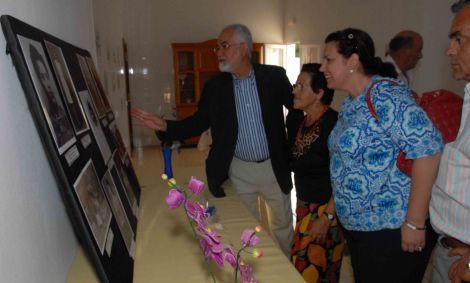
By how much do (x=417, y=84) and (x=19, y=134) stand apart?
4065 mm

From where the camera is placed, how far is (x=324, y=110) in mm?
1830

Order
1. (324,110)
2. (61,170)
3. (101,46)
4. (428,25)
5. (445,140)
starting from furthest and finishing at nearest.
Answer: (428,25) < (101,46) < (324,110) < (445,140) < (61,170)

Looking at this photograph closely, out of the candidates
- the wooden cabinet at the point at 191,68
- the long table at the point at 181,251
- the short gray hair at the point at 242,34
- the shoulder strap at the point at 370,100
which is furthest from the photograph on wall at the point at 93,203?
the wooden cabinet at the point at 191,68

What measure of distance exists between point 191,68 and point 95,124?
19.4ft

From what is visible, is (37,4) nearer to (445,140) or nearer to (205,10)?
(445,140)

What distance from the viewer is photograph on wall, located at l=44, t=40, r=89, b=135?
104 centimetres

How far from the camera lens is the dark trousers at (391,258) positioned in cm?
129

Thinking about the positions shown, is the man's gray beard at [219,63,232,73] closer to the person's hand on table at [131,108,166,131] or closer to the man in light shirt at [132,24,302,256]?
the man in light shirt at [132,24,302,256]

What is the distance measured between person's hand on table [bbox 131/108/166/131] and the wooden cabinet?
486 cm

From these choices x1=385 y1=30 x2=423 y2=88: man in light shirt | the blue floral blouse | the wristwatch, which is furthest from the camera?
x1=385 y1=30 x2=423 y2=88: man in light shirt

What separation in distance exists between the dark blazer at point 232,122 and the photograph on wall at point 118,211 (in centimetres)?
77

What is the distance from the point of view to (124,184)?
5.15 feet

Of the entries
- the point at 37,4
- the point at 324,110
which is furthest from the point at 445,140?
the point at 37,4

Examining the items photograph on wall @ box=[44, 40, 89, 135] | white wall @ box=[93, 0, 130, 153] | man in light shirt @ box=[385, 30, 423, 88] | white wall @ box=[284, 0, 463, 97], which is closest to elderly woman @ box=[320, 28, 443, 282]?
photograph on wall @ box=[44, 40, 89, 135]
